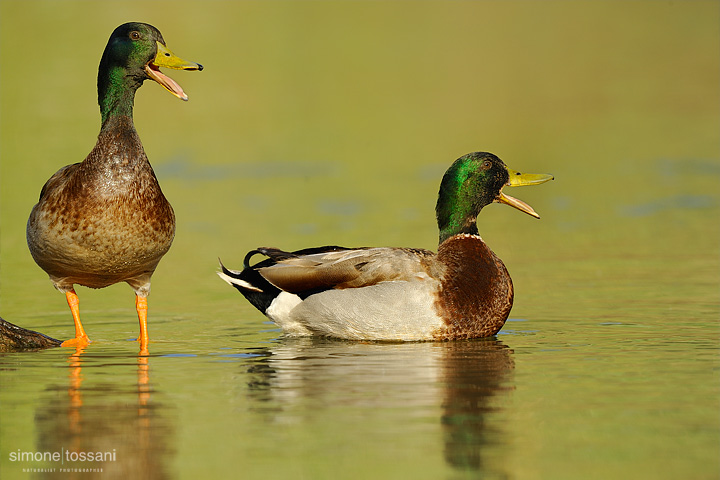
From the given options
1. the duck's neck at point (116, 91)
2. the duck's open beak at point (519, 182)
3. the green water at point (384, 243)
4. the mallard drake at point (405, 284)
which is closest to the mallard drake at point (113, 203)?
the duck's neck at point (116, 91)

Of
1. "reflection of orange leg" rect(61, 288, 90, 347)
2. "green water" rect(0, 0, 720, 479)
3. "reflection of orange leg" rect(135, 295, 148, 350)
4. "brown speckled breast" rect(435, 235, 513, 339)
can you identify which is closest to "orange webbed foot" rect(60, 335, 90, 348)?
"reflection of orange leg" rect(61, 288, 90, 347)

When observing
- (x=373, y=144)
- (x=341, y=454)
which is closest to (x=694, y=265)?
(x=341, y=454)

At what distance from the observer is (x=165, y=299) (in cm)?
1098

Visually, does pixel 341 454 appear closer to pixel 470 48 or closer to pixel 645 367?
pixel 645 367

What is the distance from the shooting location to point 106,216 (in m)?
8.16

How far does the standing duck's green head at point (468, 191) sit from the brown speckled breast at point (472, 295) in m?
0.39

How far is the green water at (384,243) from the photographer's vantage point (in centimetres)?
605

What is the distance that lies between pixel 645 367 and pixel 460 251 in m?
2.13

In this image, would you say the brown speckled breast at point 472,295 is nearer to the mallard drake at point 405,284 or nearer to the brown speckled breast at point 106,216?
the mallard drake at point 405,284

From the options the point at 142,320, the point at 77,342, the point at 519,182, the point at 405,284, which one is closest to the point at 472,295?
the point at 405,284

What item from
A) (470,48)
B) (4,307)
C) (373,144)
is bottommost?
(4,307)

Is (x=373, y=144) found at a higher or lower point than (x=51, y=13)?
lower

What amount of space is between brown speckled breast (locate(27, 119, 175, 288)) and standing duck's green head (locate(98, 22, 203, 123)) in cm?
25

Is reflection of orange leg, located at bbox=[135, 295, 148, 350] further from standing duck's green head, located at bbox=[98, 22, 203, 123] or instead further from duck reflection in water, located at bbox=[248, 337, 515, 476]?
standing duck's green head, located at bbox=[98, 22, 203, 123]
